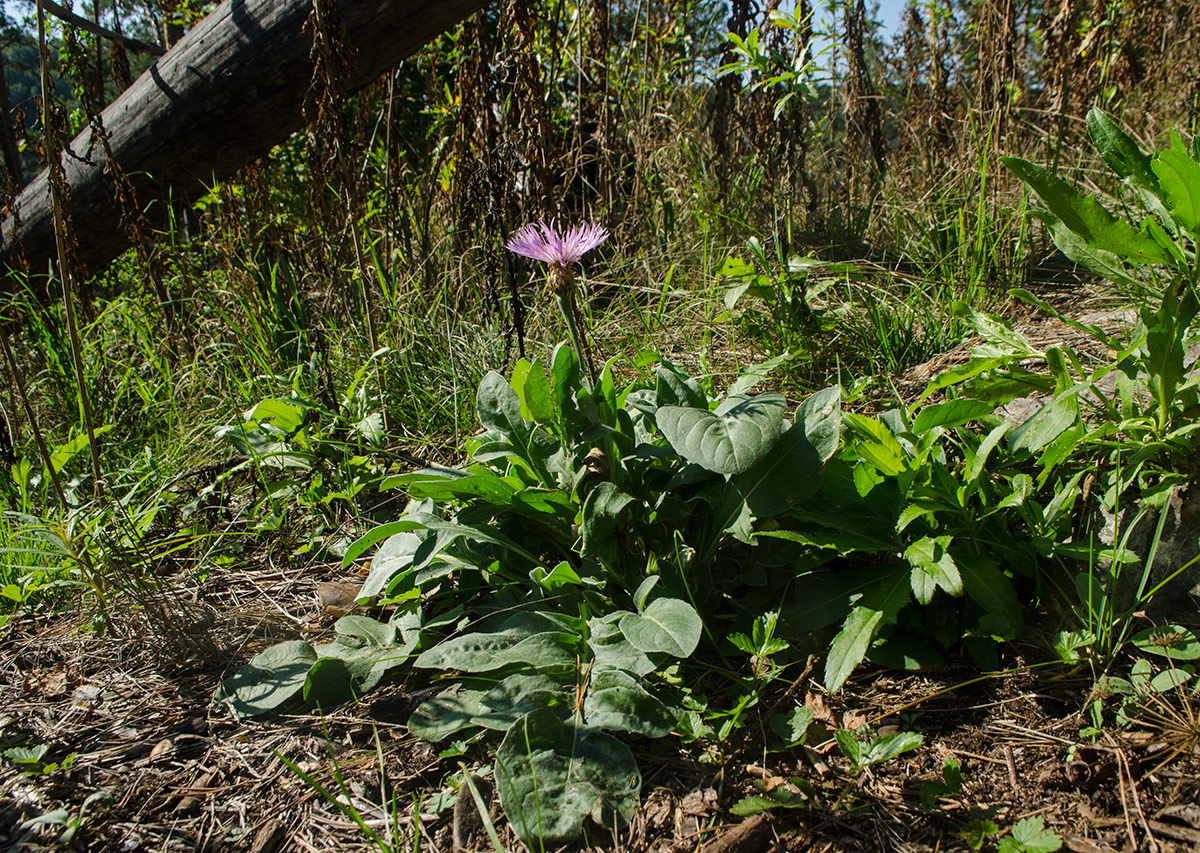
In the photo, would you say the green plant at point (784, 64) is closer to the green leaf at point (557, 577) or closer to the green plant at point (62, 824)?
the green leaf at point (557, 577)

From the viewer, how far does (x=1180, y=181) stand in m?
1.32

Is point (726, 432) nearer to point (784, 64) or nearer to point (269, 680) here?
point (269, 680)

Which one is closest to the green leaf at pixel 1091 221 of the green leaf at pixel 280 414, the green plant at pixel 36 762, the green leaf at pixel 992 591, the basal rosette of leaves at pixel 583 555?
the basal rosette of leaves at pixel 583 555

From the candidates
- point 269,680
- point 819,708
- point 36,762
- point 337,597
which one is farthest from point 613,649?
point 36,762

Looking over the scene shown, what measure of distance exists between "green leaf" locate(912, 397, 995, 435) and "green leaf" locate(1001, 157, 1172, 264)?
0.39 meters

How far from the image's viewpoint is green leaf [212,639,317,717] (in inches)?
61.7

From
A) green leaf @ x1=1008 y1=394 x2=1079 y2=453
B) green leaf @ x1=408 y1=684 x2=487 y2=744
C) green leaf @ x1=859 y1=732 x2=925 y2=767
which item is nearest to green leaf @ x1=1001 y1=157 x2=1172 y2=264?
green leaf @ x1=1008 y1=394 x2=1079 y2=453

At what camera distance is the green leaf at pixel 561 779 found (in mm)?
1203

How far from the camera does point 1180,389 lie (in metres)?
1.37

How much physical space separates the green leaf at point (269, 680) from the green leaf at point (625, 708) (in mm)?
637

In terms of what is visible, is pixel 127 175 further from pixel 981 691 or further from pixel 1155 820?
pixel 1155 820

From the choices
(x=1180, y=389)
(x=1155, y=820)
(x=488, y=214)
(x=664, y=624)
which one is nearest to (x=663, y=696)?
(x=664, y=624)

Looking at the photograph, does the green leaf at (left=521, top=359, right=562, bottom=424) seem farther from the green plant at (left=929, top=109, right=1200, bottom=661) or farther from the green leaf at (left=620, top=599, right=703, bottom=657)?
the green plant at (left=929, top=109, right=1200, bottom=661)

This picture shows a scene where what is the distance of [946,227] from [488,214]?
1.76 metres
